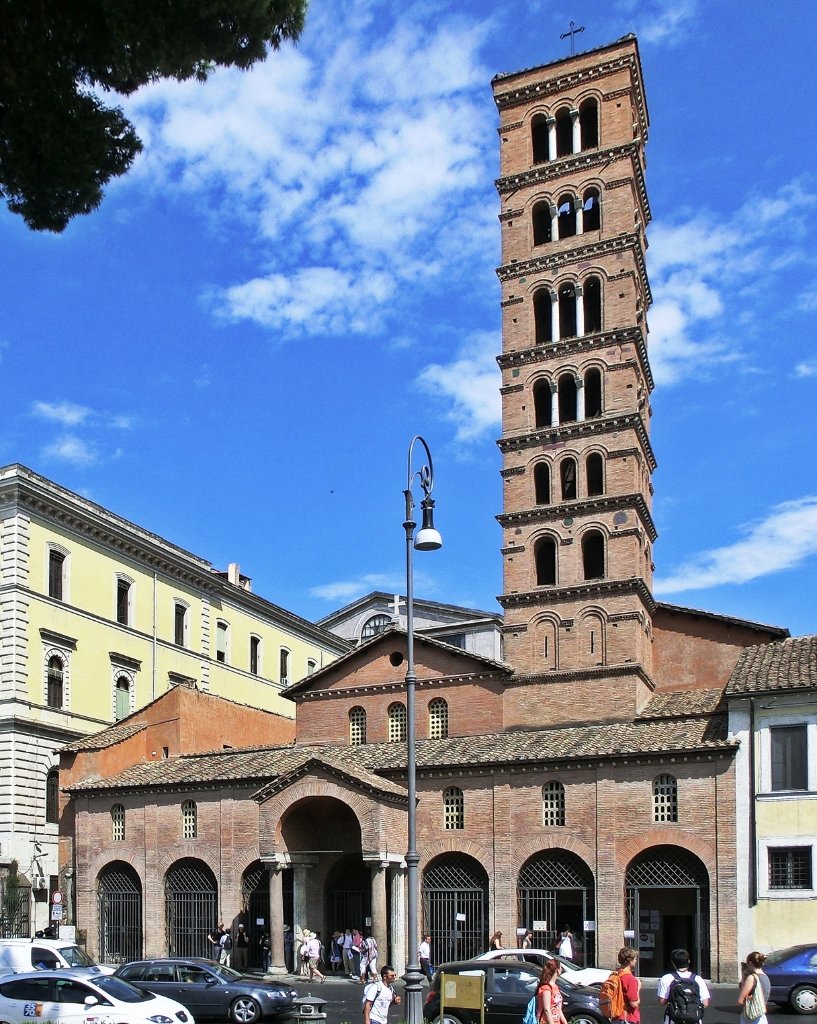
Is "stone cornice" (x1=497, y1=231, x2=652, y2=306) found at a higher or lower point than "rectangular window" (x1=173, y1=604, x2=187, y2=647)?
higher

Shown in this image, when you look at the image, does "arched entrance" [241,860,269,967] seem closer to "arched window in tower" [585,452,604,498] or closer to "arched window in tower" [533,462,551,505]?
"arched window in tower" [533,462,551,505]

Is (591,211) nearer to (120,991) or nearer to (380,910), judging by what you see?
(380,910)

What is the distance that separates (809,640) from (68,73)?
29.8m

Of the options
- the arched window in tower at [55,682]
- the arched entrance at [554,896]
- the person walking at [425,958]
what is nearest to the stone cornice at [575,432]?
the arched entrance at [554,896]

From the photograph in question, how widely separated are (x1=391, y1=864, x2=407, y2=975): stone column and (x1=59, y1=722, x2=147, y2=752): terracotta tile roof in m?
13.2

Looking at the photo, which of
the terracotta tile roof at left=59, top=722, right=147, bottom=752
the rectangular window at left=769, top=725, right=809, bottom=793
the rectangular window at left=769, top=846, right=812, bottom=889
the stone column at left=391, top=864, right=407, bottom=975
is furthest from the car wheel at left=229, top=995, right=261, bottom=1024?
the terracotta tile roof at left=59, top=722, right=147, bottom=752

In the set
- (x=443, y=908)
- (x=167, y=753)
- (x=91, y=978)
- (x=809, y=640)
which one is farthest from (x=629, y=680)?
(x=91, y=978)

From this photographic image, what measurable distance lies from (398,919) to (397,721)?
7.85 meters

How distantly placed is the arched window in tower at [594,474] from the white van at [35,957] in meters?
22.4

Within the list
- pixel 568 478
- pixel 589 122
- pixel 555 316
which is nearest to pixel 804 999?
pixel 568 478

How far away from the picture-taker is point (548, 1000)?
54.8 ft

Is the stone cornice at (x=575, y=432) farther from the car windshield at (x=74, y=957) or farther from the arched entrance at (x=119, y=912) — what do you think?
the car windshield at (x=74, y=957)

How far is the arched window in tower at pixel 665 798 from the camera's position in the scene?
37031 mm

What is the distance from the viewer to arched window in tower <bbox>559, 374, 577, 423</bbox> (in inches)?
1790
